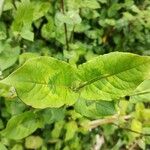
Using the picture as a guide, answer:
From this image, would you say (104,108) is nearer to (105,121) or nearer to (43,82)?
(43,82)

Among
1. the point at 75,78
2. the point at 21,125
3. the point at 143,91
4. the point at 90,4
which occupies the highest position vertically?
the point at 75,78

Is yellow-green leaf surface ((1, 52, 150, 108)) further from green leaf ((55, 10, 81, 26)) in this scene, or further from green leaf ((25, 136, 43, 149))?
green leaf ((25, 136, 43, 149))

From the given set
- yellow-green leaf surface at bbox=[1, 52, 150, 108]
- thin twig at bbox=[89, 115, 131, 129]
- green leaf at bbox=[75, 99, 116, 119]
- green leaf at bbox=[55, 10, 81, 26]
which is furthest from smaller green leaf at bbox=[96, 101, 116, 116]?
thin twig at bbox=[89, 115, 131, 129]

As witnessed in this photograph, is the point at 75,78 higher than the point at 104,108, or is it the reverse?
the point at 75,78

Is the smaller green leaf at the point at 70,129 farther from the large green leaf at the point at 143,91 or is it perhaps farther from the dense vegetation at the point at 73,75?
the large green leaf at the point at 143,91

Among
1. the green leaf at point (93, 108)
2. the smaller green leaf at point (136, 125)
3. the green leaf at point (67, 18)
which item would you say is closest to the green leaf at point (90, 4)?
the green leaf at point (67, 18)

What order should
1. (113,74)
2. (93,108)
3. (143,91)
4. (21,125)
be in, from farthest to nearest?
1. (21,125)
2. (143,91)
3. (93,108)
4. (113,74)

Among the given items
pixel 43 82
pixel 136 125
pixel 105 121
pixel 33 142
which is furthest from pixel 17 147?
pixel 43 82
